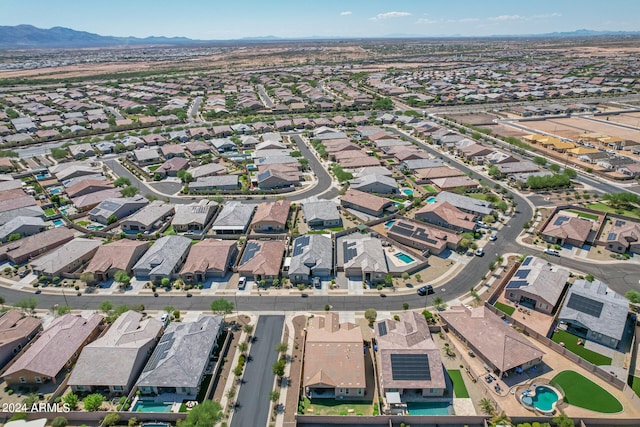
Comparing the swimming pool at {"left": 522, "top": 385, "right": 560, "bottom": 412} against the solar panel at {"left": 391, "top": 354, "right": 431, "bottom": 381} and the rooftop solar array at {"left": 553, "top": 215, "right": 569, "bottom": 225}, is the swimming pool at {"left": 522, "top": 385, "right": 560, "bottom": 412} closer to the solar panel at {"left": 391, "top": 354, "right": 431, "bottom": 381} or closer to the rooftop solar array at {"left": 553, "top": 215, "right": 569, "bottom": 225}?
the solar panel at {"left": 391, "top": 354, "right": 431, "bottom": 381}

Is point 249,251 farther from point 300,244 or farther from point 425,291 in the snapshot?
point 425,291

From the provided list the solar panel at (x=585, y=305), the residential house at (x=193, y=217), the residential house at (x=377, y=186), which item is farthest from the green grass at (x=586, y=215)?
the residential house at (x=193, y=217)

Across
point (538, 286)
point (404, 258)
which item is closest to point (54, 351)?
point (404, 258)

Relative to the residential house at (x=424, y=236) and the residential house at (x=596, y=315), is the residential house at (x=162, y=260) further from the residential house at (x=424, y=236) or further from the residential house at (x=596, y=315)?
the residential house at (x=596, y=315)

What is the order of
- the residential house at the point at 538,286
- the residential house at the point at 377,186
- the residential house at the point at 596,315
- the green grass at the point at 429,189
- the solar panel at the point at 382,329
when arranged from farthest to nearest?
1. the green grass at the point at 429,189
2. the residential house at the point at 377,186
3. the residential house at the point at 538,286
4. the residential house at the point at 596,315
5. the solar panel at the point at 382,329

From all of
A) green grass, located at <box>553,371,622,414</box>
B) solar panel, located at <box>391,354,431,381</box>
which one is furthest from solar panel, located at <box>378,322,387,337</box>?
green grass, located at <box>553,371,622,414</box>

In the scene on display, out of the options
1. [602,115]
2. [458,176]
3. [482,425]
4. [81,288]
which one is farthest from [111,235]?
[602,115]
